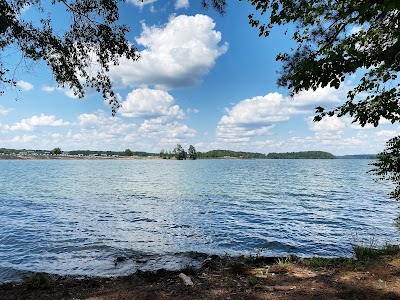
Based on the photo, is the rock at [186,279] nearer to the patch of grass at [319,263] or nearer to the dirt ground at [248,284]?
the dirt ground at [248,284]

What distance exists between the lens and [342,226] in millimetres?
20828

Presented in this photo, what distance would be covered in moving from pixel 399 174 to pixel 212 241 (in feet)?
32.4

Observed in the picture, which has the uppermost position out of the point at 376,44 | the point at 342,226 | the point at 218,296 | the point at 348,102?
the point at 376,44

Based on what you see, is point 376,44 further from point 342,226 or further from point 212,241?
point 342,226

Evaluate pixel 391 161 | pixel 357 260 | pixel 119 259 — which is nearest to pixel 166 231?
pixel 119 259

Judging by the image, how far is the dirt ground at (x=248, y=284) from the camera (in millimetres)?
7203

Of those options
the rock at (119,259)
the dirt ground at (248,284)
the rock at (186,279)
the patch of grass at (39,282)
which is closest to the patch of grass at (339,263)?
the dirt ground at (248,284)

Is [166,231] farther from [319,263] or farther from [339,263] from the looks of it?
[339,263]

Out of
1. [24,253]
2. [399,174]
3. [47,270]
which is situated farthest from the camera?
[24,253]

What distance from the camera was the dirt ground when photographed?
7203 millimetres

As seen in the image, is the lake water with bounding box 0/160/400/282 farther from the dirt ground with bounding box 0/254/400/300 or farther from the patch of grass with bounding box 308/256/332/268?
the patch of grass with bounding box 308/256/332/268

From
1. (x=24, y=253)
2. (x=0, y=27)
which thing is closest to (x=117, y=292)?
(x=0, y=27)

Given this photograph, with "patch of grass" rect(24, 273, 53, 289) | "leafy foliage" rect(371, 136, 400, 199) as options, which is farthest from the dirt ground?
"leafy foliage" rect(371, 136, 400, 199)

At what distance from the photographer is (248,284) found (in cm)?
809
